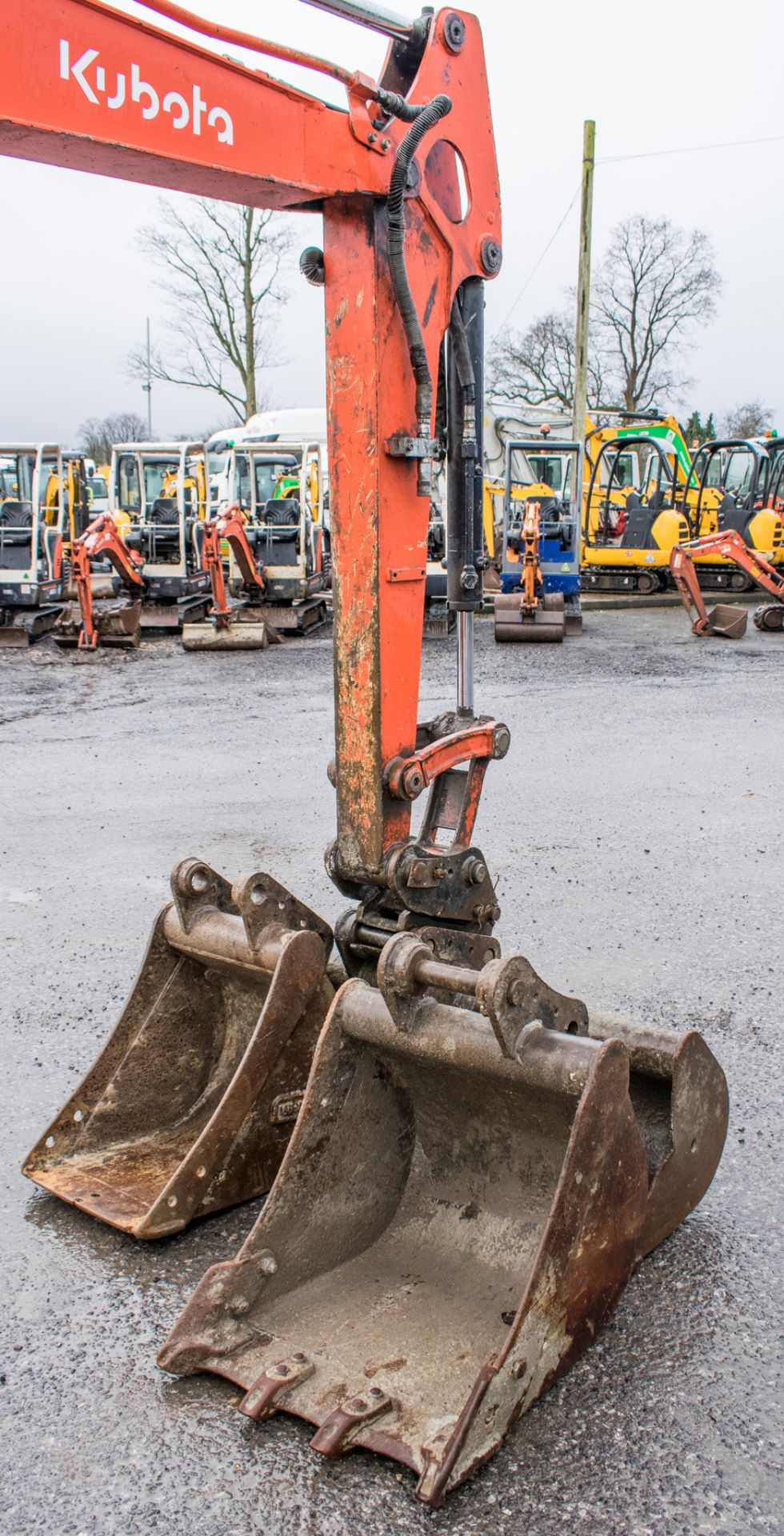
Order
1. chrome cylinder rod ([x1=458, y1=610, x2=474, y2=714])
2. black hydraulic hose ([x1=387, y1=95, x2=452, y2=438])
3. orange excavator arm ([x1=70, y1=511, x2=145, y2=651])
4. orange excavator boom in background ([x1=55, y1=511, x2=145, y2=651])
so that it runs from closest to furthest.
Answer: black hydraulic hose ([x1=387, y1=95, x2=452, y2=438])
chrome cylinder rod ([x1=458, y1=610, x2=474, y2=714])
orange excavator arm ([x1=70, y1=511, x2=145, y2=651])
orange excavator boom in background ([x1=55, y1=511, x2=145, y2=651])

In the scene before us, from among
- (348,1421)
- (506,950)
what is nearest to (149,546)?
(506,950)

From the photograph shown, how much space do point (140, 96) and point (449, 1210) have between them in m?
2.72

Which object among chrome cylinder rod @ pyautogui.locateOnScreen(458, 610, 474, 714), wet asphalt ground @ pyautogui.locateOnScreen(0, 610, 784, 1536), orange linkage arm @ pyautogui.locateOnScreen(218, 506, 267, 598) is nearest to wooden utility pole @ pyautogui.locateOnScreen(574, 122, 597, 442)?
orange linkage arm @ pyautogui.locateOnScreen(218, 506, 267, 598)

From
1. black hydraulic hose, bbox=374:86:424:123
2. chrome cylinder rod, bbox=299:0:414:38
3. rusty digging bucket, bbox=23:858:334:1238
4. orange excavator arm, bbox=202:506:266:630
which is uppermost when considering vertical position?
chrome cylinder rod, bbox=299:0:414:38

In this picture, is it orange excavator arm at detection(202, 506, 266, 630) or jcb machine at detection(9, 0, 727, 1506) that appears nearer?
jcb machine at detection(9, 0, 727, 1506)

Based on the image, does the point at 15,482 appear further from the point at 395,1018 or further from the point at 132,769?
the point at 395,1018

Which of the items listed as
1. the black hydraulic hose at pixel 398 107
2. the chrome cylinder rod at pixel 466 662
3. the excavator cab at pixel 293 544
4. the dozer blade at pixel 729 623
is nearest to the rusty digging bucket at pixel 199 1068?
the chrome cylinder rod at pixel 466 662

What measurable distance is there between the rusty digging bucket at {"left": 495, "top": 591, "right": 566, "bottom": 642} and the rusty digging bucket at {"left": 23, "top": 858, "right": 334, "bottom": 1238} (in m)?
13.4

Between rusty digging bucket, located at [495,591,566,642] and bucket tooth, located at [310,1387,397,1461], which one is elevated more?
rusty digging bucket, located at [495,591,566,642]

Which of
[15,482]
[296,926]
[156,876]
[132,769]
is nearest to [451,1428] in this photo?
[296,926]

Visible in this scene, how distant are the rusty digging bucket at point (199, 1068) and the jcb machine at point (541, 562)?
530 inches

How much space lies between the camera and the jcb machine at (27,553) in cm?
1883

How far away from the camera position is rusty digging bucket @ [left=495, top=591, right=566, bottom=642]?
16781 millimetres

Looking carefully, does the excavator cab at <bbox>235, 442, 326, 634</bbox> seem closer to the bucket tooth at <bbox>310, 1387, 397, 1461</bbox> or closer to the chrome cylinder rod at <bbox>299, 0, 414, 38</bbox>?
the chrome cylinder rod at <bbox>299, 0, 414, 38</bbox>
